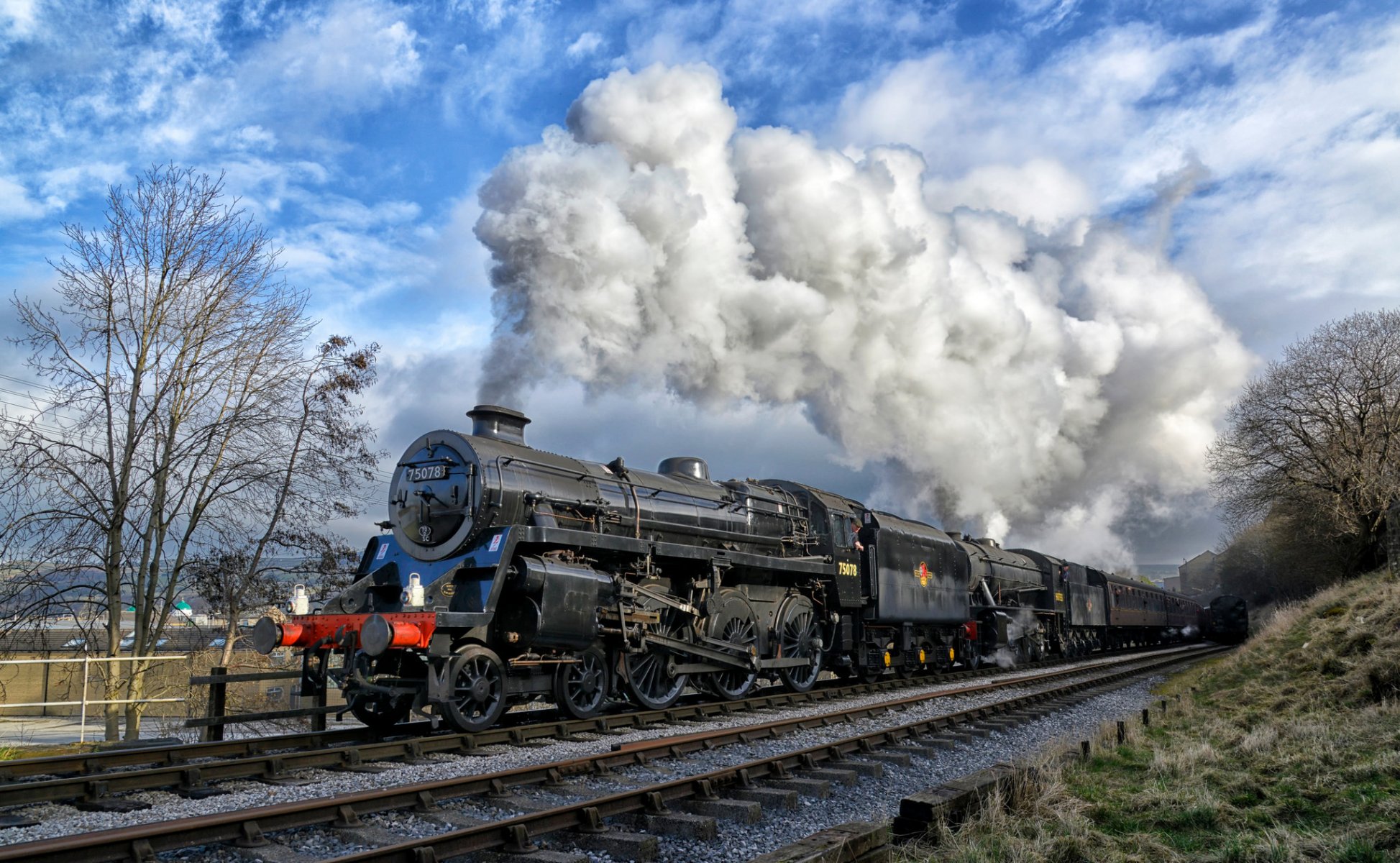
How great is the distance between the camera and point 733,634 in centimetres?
1227

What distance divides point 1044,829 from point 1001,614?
52.3 ft

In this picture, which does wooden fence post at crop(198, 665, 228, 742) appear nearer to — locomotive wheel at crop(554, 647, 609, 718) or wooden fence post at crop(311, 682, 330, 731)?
wooden fence post at crop(311, 682, 330, 731)

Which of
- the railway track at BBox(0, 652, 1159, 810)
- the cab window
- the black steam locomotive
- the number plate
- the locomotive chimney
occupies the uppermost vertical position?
the locomotive chimney

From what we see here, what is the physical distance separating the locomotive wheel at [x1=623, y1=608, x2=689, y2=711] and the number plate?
10.2ft

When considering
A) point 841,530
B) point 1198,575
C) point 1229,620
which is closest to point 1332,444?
point 1229,620

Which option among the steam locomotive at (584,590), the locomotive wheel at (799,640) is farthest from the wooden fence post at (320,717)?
the locomotive wheel at (799,640)

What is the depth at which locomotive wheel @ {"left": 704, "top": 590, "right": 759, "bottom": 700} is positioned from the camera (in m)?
12.0

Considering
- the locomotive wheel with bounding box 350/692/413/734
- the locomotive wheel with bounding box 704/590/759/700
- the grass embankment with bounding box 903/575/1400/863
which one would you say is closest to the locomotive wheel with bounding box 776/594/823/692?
the locomotive wheel with bounding box 704/590/759/700

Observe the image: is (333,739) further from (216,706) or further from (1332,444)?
(1332,444)

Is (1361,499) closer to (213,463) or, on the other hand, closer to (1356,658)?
(1356,658)

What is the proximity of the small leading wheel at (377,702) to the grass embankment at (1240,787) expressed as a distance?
6.19 m

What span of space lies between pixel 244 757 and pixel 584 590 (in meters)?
3.60

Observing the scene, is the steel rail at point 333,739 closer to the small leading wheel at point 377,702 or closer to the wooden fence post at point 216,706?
the small leading wheel at point 377,702

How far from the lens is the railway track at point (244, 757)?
6023 mm
